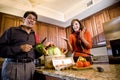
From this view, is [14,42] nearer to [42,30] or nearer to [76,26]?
[76,26]

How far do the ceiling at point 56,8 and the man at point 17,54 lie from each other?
56.2 inches

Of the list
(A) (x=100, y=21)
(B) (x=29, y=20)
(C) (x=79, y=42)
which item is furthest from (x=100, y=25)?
(B) (x=29, y=20)

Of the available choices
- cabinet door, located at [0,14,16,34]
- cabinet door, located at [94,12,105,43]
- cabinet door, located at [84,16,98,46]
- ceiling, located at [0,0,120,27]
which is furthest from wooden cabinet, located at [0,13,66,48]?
cabinet door, located at [94,12,105,43]

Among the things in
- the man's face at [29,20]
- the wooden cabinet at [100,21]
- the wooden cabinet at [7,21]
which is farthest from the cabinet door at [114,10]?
the wooden cabinet at [7,21]

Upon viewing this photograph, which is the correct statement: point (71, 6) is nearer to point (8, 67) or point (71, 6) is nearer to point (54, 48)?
point (54, 48)

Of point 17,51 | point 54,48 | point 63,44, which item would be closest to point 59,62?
point 54,48

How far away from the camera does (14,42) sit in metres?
0.99

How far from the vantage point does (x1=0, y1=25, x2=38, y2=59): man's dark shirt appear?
93 cm

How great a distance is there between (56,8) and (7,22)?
1317mm

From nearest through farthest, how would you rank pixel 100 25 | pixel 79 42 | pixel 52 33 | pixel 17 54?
pixel 17 54
pixel 79 42
pixel 100 25
pixel 52 33

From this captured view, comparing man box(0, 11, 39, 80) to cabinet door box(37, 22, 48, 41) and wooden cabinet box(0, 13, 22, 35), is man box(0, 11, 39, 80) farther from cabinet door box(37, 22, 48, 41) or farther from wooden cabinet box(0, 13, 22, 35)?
cabinet door box(37, 22, 48, 41)

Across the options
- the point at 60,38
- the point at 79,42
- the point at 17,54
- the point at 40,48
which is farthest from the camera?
the point at 60,38

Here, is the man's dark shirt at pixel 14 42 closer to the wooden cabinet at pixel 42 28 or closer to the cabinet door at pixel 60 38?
the wooden cabinet at pixel 42 28

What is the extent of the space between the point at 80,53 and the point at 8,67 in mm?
777
